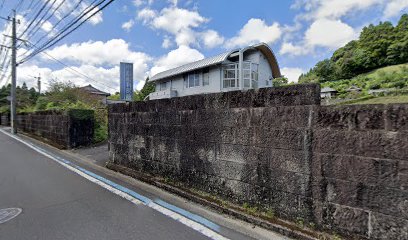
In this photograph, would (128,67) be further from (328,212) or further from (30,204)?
(328,212)

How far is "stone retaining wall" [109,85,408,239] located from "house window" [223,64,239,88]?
1797 centimetres

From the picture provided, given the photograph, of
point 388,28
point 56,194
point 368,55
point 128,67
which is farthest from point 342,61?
point 56,194

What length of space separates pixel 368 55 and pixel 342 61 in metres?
4.97

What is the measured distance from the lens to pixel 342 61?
55344mm

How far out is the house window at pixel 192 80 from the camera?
2468cm

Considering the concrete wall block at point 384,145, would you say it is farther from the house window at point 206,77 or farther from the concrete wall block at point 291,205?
the house window at point 206,77

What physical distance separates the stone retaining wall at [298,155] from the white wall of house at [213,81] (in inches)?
692

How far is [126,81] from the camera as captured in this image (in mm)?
7906

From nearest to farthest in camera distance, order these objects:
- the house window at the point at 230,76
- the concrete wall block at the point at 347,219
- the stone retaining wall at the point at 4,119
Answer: the concrete wall block at the point at 347,219
the house window at the point at 230,76
the stone retaining wall at the point at 4,119

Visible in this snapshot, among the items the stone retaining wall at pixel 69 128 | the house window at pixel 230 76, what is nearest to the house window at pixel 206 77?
the house window at pixel 230 76

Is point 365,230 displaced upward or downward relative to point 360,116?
downward

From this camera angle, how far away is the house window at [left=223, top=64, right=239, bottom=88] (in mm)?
22375

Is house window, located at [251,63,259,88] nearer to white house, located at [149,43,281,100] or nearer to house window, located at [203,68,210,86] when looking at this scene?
white house, located at [149,43,281,100]

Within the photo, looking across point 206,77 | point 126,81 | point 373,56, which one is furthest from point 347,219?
point 373,56
